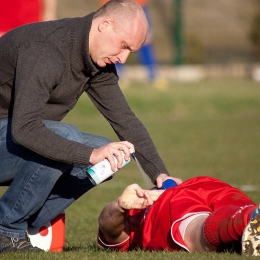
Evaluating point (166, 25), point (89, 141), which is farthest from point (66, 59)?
point (166, 25)

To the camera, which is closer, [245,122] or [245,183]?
[245,183]

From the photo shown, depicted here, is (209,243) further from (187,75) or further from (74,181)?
(187,75)

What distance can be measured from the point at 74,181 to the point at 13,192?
1.47 feet

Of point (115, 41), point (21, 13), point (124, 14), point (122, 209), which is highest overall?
point (124, 14)

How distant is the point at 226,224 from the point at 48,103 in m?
1.31

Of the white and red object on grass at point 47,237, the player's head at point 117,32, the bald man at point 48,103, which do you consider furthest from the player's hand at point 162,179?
the player's head at point 117,32

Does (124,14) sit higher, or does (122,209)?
(124,14)

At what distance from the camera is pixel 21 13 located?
1285 cm

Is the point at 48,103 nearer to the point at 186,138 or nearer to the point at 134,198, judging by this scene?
the point at 134,198

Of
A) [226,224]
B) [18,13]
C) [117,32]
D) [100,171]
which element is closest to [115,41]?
[117,32]

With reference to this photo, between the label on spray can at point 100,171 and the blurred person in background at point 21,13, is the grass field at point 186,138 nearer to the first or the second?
the label on spray can at point 100,171

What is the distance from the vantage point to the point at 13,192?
4223 millimetres

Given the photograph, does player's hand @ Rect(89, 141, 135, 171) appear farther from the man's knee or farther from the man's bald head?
the man's bald head

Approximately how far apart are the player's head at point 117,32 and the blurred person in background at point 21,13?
8.61 metres
